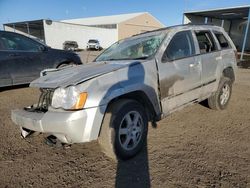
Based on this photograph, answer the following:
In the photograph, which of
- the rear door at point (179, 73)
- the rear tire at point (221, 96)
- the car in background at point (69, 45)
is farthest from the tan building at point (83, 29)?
the rear door at point (179, 73)

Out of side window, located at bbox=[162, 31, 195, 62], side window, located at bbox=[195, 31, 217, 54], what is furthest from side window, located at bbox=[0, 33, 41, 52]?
side window, located at bbox=[195, 31, 217, 54]

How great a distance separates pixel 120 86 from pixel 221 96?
3.04 metres

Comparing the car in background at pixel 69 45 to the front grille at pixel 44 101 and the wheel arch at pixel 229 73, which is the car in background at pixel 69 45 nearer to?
the wheel arch at pixel 229 73

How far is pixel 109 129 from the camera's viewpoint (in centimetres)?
288

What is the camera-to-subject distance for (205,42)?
461 centimetres

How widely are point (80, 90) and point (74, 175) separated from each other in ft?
3.55

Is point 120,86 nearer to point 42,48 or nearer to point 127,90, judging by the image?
point 127,90

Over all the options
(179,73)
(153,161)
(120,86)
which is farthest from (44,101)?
(179,73)

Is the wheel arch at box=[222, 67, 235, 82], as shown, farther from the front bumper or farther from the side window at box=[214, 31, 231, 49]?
the front bumper

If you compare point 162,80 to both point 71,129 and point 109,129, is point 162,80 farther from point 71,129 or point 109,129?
point 71,129

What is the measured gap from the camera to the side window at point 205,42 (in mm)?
4414

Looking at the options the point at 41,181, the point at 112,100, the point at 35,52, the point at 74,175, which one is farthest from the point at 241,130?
the point at 35,52

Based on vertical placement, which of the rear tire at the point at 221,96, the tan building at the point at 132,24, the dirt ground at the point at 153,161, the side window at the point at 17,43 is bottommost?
the dirt ground at the point at 153,161

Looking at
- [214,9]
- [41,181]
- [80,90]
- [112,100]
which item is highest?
[214,9]
